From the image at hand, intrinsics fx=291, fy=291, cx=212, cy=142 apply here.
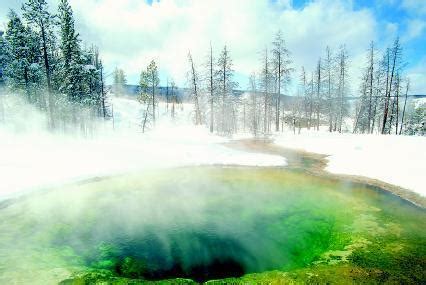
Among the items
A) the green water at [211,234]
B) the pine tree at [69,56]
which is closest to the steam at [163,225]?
the green water at [211,234]

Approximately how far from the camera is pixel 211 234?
11938mm

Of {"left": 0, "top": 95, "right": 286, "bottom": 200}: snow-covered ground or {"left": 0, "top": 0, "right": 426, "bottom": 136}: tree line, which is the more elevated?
{"left": 0, "top": 0, "right": 426, "bottom": 136}: tree line

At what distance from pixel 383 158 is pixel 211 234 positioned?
668 inches

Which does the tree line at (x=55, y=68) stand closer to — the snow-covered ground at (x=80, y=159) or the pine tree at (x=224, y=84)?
the snow-covered ground at (x=80, y=159)

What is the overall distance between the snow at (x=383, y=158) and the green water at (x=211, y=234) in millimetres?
2541

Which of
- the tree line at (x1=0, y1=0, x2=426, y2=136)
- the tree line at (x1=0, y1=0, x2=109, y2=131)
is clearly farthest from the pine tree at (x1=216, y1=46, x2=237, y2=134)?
the tree line at (x1=0, y1=0, x2=109, y2=131)

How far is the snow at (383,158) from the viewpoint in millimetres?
18125

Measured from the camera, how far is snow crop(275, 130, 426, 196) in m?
18.1

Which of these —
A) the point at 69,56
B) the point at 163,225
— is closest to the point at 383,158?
the point at 163,225

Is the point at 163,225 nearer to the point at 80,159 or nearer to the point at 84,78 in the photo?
the point at 80,159

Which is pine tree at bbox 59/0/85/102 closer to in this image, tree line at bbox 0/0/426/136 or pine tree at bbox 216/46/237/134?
tree line at bbox 0/0/426/136

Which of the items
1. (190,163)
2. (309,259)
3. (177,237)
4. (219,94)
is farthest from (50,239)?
(219,94)

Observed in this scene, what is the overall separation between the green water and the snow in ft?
8.34

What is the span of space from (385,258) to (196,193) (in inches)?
400
